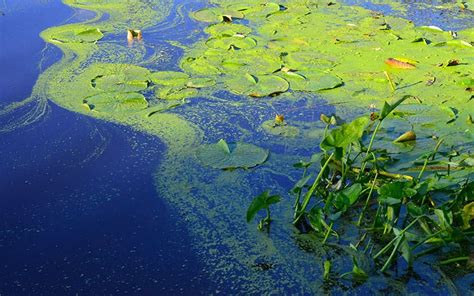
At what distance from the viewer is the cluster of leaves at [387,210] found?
1452 millimetres

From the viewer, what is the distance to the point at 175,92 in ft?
8.34

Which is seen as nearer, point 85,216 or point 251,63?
point 85,216

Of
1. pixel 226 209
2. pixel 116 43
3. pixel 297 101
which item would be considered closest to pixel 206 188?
pixel 226 209

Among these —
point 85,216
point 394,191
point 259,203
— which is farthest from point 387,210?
point 85,216

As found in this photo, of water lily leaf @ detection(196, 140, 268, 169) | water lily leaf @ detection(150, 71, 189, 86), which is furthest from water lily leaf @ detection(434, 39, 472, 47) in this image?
water lily leaf @ detection(196, 140, 268, 169)

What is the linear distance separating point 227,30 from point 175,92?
3.25ft

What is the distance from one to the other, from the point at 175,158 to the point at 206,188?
0.25 meters

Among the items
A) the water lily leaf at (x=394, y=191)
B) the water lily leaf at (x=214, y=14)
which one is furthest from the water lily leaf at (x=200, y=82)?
the water lily leaf at (x=394, y=191)

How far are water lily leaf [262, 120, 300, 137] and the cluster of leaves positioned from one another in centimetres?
44

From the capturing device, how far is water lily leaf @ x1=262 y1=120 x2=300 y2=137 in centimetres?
218

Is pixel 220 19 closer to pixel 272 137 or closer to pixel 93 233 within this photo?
pixel 272 137

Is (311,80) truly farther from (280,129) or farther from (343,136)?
(343,136)

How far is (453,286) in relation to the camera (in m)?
1.41

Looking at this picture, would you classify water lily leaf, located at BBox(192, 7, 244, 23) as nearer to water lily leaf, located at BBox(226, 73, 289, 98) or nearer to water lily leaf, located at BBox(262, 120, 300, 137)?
water lily leaf, located at BBox(226, 73, 289, 98)
